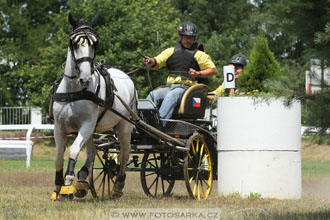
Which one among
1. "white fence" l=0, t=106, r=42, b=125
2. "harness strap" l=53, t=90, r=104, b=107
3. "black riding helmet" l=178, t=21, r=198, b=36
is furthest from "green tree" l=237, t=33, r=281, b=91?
"white fence" l=0, t=106, r=42, b=125

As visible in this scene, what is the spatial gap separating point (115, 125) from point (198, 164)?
1.39 meters

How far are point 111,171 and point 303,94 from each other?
5069 millimetres

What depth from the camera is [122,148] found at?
1089 centimetres

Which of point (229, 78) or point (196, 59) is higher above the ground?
point (196, 59)

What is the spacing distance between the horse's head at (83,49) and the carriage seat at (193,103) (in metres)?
1.91

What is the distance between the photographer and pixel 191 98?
35.3 ft

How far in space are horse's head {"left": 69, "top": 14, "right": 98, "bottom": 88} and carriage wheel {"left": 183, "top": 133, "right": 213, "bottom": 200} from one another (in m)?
2.17

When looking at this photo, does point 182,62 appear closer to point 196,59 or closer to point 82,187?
point 196,59

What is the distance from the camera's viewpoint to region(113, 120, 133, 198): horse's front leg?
10695mm

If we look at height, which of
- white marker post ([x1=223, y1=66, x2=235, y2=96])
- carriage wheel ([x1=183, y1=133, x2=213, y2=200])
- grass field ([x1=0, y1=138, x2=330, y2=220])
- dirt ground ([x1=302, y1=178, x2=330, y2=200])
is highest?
white marker post ([x1=223, y1=66, x2=235, y2=96])

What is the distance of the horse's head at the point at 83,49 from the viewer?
8945 mm

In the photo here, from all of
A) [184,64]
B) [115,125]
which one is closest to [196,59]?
[184,64]

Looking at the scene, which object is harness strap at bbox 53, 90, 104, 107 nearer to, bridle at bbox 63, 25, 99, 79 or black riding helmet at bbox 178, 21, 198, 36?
bridle at bbox 63, 25, 99, 79

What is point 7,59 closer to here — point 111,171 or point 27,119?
point 27,119
